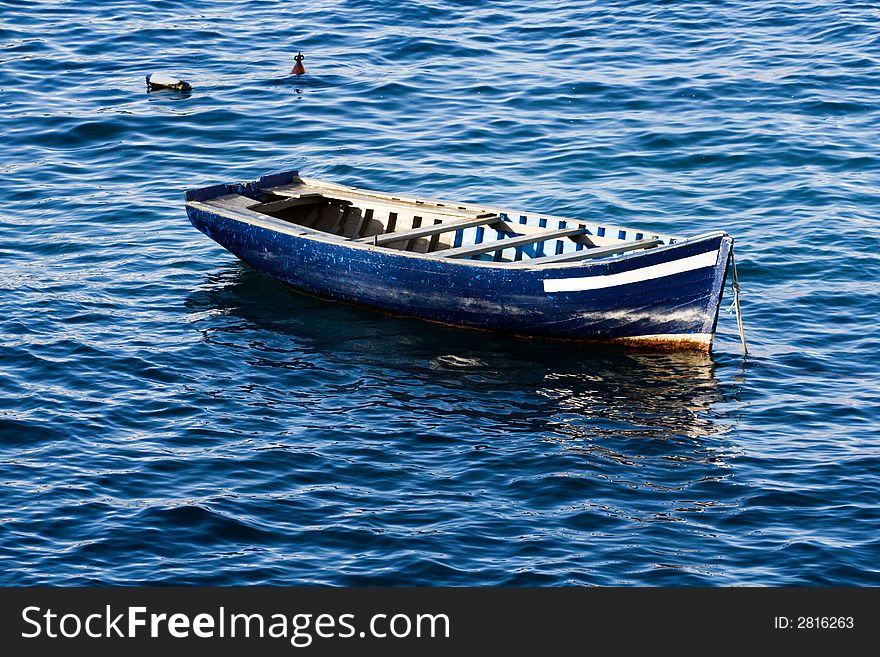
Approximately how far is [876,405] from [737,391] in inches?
68.9

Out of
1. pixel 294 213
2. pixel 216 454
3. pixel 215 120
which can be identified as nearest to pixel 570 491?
pixel 216 454

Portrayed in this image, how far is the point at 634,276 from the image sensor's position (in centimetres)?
1803

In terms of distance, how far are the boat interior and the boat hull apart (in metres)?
0.40

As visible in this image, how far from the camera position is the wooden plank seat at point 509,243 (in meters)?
19.3

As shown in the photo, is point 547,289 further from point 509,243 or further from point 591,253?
point 509,243

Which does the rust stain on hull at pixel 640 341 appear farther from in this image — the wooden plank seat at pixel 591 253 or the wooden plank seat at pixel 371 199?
the wooden plank seat at pixel 371 199

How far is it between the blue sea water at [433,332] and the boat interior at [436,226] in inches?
49.5

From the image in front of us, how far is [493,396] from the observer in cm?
1747

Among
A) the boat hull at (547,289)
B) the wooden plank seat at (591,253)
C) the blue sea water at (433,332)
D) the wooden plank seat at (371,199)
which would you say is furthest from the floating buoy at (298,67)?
the wooden plank seat at (591,253)

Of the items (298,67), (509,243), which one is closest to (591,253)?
(509,243)

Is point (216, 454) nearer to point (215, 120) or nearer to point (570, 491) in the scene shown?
point (570, 491)

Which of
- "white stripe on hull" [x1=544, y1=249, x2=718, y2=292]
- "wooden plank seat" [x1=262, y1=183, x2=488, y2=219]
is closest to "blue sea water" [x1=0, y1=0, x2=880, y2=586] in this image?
"white stripe on hull" [x1=544, y1=249, x2=718, y2=292]

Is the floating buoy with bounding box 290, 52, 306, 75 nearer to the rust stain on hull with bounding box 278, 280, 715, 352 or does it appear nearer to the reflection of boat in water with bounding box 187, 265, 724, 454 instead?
the reflection of boat in water with bounding box 187, 265, 724, 454

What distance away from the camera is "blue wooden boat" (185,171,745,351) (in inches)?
713
